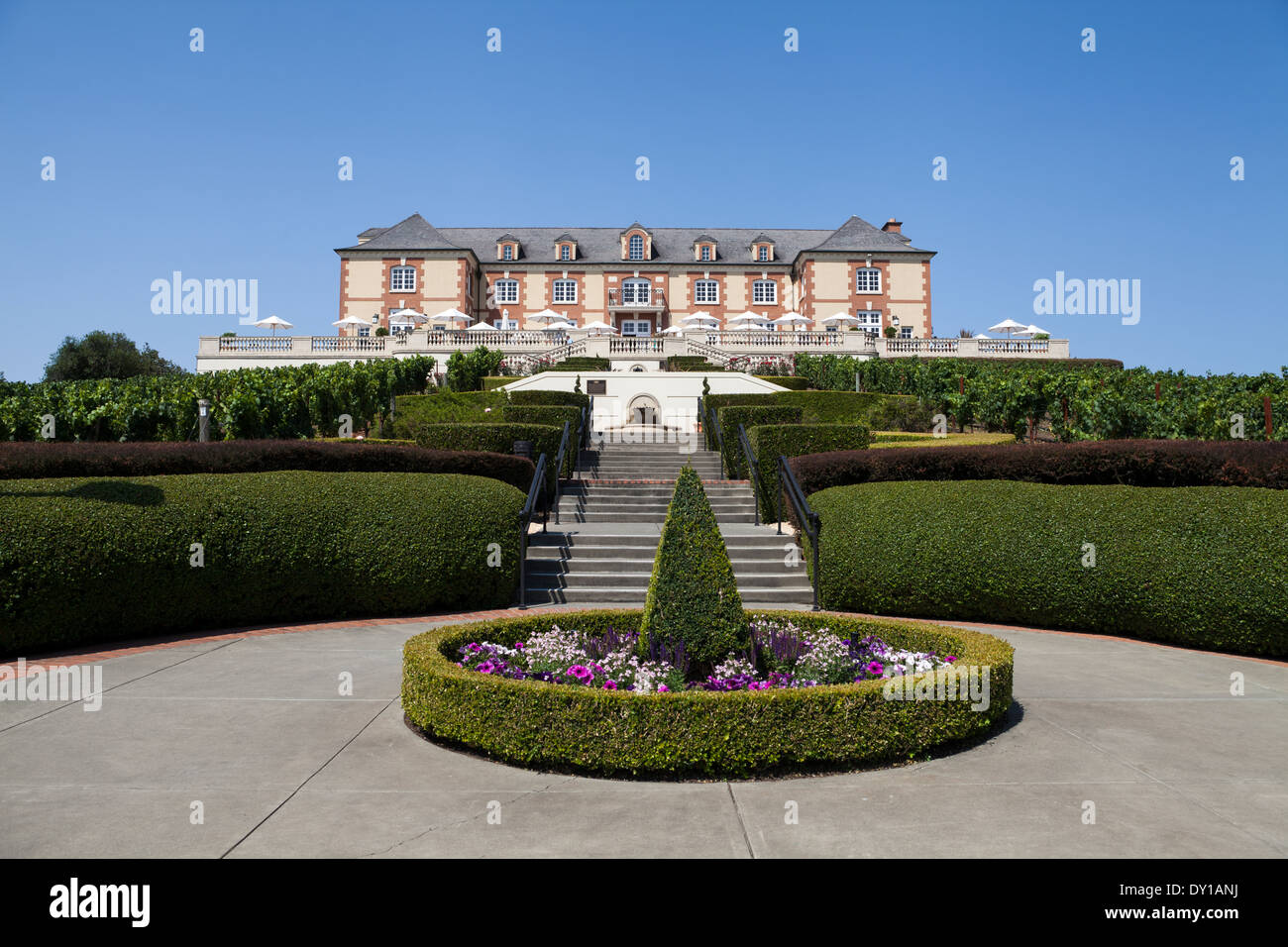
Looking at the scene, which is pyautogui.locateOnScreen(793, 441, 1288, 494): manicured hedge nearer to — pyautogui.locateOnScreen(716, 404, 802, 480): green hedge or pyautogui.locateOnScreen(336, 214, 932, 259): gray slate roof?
pyautogui.locateOnScreen(716, 404, 802, 480): green hedge

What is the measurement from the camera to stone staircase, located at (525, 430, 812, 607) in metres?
10.9

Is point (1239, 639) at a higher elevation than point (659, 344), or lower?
lower

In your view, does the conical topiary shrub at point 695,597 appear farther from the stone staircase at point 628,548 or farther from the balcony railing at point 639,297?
the balcony railing at point 639,297

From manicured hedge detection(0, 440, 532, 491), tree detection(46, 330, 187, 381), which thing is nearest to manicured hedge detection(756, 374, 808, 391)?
manicured hedge detection(0, 440, 532, 491)

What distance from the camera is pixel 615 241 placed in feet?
190

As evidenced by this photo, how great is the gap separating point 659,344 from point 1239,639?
3140 cm

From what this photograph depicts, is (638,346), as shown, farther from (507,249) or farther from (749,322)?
(507,249)

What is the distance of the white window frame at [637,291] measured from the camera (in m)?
55.5

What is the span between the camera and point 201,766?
15.8ft

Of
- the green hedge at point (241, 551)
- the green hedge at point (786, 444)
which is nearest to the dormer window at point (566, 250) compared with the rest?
the green hedge at point (786, 444)

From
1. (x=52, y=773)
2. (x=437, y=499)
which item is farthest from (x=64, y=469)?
(x=52, y=773)

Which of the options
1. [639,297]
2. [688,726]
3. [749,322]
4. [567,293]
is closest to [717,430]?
[688,726]
